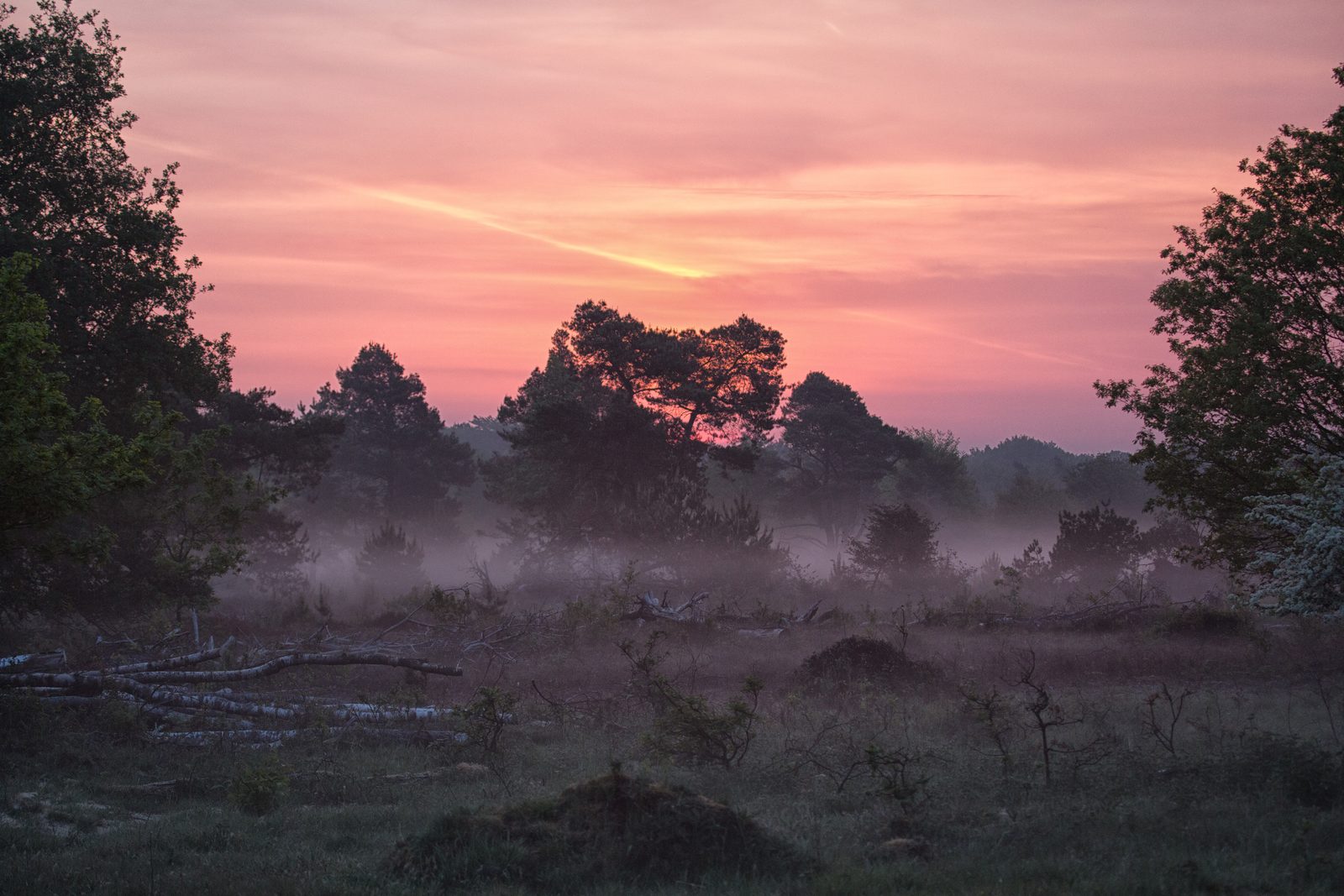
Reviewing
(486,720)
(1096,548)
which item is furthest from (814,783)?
(1096,548)

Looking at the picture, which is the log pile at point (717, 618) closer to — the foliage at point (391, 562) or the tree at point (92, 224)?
the tree at point (92, 224)

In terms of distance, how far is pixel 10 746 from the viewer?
12.7 metres

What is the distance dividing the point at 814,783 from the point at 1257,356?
10220mm

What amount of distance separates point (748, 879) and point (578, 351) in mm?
39636

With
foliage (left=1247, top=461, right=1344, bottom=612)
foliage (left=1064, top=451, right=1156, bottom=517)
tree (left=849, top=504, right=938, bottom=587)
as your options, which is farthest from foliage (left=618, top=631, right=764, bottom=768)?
foliage (left=1064, top=451, right=1156, bottom=517)

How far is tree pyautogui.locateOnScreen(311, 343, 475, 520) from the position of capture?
6212cm

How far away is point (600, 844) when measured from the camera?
8.19m

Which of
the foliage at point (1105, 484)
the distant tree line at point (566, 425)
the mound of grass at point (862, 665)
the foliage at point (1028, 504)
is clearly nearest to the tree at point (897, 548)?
the distant tree line at point (566, 425)

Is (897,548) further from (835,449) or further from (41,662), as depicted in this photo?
Result: (41,662)

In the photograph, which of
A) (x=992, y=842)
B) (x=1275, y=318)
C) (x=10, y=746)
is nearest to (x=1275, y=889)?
(x=992, y=842)

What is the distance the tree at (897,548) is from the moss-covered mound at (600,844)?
2995 cm

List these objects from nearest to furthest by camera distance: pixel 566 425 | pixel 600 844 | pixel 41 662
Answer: pixel 600 844 < pixel 41 662 < pixel 566 425

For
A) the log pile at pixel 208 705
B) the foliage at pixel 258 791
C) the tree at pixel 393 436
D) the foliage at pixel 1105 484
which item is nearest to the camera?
the foliage at pixel 258 791

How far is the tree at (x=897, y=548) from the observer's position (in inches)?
1505
